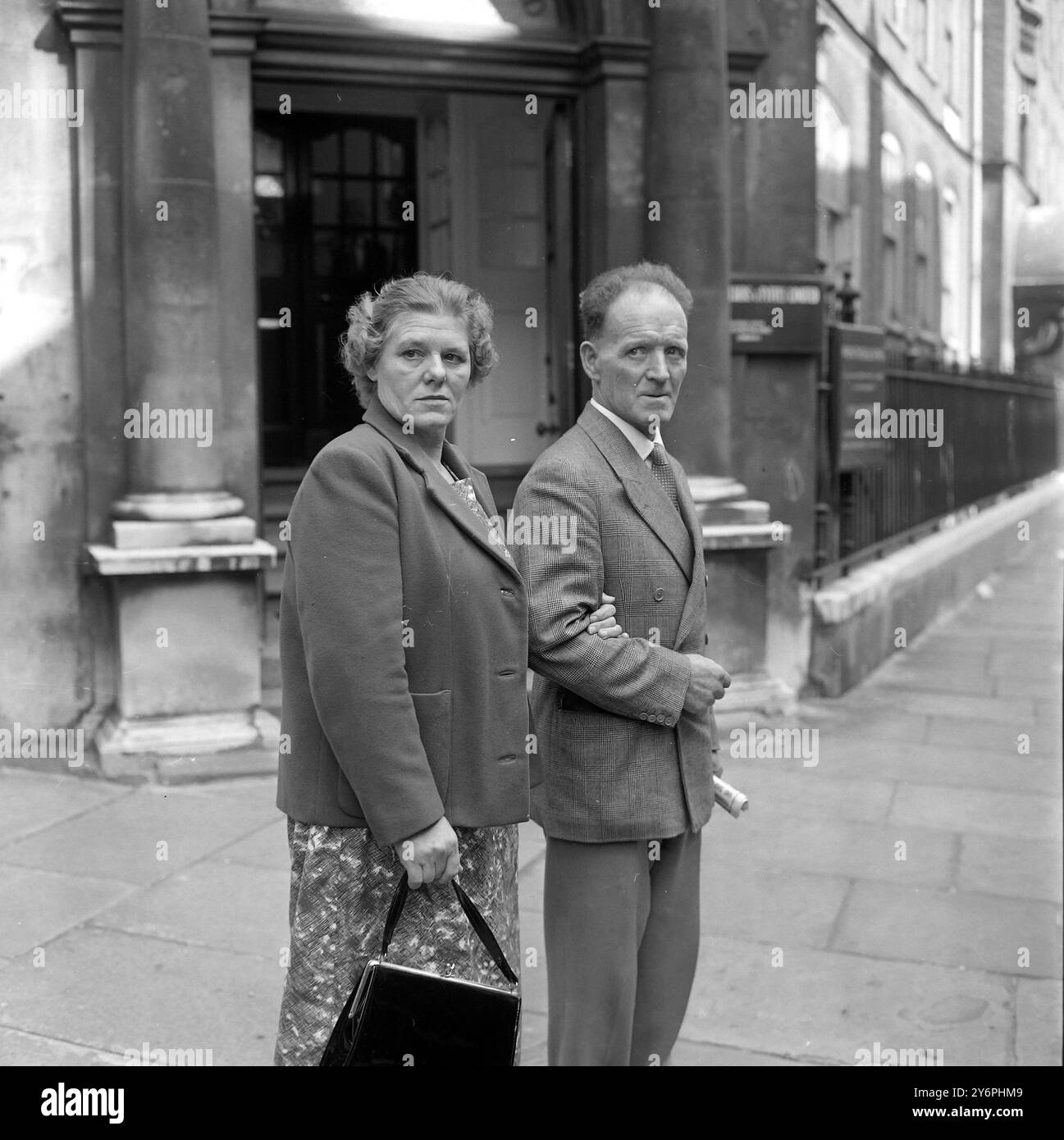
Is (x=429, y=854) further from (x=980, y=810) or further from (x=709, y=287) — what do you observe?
(x=709, y=287)

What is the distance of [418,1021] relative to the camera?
2400 millimetres

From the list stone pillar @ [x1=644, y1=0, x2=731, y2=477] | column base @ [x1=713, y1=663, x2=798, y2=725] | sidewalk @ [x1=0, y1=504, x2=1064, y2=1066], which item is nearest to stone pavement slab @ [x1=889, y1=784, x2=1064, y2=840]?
sidewalk @ [x1=0, y1=504, x2=1064, y2=1066]

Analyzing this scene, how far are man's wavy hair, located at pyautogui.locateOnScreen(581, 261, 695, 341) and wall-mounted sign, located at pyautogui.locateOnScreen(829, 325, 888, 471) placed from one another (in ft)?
18.5

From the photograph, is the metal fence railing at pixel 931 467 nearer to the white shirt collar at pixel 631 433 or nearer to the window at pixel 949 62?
the window at pixel 949 62

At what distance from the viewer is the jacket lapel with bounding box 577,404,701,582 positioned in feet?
9.62

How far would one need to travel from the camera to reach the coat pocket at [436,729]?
2.56 metres

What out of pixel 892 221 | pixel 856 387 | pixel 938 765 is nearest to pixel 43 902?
pixel 938 765

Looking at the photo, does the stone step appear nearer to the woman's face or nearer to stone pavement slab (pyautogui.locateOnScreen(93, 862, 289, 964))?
stone pavement slab (pyautogui.locateOnScreen(93, 862, 289, 964))

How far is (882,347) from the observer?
9039 mm

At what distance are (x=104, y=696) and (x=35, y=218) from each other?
2.21m

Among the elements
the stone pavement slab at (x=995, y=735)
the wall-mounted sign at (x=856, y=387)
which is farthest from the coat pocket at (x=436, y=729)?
the wall-mounted sign at (x=856, y=387)

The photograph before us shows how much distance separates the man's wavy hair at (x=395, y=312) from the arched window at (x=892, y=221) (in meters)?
11.2

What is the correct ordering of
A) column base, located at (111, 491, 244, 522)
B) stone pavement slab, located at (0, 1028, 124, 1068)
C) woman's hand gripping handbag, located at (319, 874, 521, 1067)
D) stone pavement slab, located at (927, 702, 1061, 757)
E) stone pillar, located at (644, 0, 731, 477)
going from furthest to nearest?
stone pavement slab, located at (927, 702, 1061, 757), stone pillar, located at (644, 0, 731, 477), column base, located at (111, 491, 244, 522), stone pavement slab, located at (0, 1028, 124, 1068), woman's hand gripping handbag, located at (319, 874, 521, 1067)
